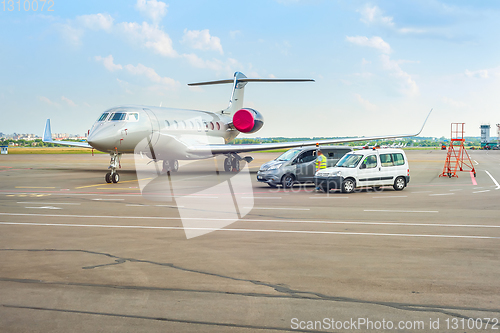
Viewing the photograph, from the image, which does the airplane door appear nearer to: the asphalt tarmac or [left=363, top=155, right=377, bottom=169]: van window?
the asphalt tarmac

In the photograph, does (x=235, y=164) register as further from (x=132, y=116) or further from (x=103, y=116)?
(x=103, y=116)

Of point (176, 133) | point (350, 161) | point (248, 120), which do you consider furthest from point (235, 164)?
point (350, 161)

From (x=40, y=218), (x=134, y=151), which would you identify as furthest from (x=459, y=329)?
(x=134, y=151)

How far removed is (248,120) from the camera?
34250 mm

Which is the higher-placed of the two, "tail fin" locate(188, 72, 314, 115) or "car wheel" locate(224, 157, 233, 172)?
"tail fin" locate(188, 72, 314, 115)

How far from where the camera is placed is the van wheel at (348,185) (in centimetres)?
1919

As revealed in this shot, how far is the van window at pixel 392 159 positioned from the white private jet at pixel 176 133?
7.65 metres

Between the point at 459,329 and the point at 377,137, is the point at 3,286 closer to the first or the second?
the point at 459,329

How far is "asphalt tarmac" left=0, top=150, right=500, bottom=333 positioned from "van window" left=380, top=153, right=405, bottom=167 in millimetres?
4819

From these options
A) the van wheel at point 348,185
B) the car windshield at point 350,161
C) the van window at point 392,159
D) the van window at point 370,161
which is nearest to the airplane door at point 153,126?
the car windshield at point 350,161

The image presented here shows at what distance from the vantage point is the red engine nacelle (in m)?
34.2

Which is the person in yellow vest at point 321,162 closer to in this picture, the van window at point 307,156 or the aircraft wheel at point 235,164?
the van window at point 307,156

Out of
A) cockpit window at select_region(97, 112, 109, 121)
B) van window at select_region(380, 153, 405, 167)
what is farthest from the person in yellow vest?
Result: cockpit window at select_region(97, 112, 109, 121)

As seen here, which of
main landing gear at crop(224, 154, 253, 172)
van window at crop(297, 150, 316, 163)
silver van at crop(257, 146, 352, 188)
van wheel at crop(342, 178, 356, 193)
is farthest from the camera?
main landing gear at crop(224, 154, 253, 172)
